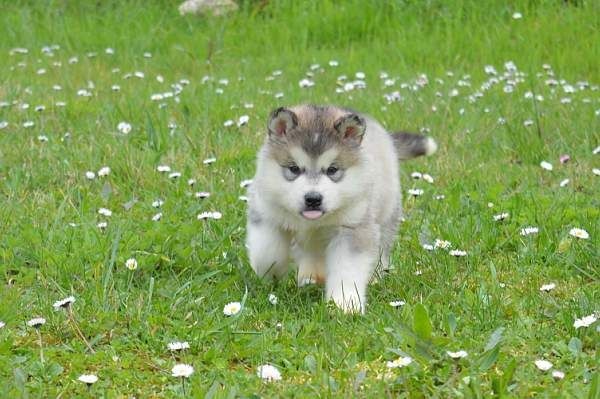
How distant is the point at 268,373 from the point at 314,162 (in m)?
1.21

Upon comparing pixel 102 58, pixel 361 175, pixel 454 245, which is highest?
pixel 361 175

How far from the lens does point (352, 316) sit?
4254 mm

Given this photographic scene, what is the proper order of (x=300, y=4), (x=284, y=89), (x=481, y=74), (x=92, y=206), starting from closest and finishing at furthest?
(x=92, y=206) → (x=284, y=89) → (x=481, y=74) → (x=300, y=4)

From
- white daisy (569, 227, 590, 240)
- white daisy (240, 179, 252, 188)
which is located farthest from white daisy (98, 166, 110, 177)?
white daisy (569, 227, 590, 240)

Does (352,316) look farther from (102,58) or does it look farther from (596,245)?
(102,58)

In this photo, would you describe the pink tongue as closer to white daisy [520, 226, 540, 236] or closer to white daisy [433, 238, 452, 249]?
white daisy [433, 238, 452, 249]

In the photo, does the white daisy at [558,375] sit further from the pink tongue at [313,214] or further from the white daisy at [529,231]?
the white daisy at [529,231]

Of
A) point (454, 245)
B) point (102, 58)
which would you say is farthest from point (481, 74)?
point (454, 245)

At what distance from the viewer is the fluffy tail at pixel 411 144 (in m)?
5.75

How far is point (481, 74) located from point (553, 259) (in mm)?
5036

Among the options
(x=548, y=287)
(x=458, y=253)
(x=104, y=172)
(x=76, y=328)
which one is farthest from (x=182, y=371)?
(x=104, y=172)

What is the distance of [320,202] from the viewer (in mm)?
4406

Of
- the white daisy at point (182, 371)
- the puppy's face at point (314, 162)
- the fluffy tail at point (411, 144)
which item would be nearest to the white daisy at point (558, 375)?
the white daisy at point (182, 371)

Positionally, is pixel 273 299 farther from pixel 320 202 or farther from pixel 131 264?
pixel 131 264
